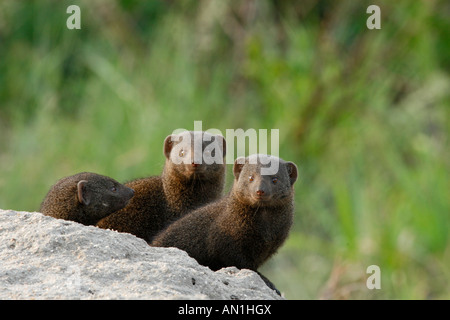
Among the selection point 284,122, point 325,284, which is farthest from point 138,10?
point 325,284

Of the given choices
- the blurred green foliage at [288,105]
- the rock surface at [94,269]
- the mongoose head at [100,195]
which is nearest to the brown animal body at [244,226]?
the mongoose head at [100,195]

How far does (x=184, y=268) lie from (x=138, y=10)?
718cm

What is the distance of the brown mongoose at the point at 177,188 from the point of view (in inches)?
183

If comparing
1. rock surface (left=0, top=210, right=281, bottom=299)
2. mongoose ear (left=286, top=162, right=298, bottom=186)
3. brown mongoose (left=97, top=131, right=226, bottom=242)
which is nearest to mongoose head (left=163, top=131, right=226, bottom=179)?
brown mongoose (left=97, top=131, right=226, bottom=242)

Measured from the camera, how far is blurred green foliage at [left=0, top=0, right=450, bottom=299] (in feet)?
22.9

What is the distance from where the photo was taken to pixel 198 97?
26.5 feet

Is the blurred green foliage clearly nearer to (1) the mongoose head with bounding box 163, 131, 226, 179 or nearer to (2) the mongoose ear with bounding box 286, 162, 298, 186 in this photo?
(1) the mongoose head with bounding box 163, 131, 226, 179

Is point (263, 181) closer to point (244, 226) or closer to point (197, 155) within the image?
point (244, 226)

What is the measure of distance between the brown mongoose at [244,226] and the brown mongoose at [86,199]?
1.01 feet

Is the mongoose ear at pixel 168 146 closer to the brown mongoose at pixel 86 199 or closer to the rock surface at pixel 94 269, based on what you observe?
the brown mongoose at pixel 86 199

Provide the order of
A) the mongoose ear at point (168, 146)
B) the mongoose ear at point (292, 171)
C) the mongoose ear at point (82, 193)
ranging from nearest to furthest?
the mongoose ear at point (82, 193), the mongoose ear at point (292, 171), the mongoose ear at point (168, 146)

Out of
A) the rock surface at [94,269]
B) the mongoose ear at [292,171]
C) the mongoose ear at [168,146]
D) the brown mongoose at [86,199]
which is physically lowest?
the rock surface at [94,269]

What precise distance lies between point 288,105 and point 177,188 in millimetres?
3814
